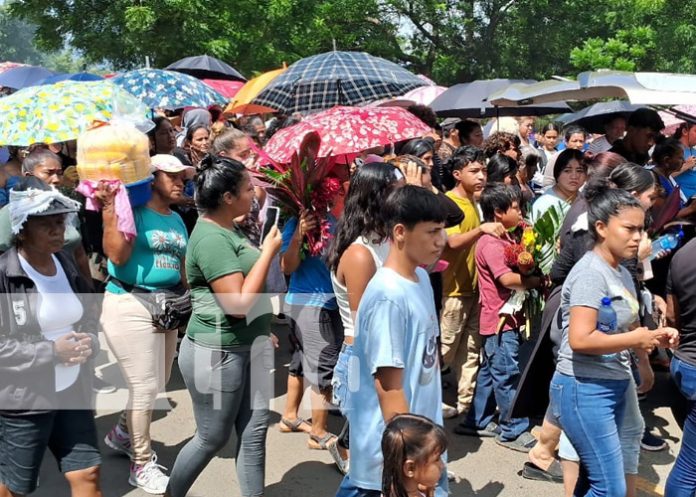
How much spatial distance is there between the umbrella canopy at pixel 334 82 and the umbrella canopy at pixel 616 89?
101 centimetres

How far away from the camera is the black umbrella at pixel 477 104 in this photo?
32.8 feet

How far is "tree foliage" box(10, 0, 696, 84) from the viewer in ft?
60.8

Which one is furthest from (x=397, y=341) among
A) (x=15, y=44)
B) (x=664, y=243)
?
(x=15, y=44)

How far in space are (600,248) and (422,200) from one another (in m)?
1.07

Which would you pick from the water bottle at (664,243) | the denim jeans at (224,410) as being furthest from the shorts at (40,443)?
the water bottle at (664,243)

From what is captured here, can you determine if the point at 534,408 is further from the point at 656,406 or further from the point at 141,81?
the point at 141,81

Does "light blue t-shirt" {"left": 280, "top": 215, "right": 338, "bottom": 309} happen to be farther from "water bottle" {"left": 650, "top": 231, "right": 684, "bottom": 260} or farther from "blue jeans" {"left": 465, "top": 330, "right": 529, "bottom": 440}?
"water bottle" {"left": 650, "top": 231, "right": 684, "bottom": 260}

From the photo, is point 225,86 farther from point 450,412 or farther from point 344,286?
point 344,286

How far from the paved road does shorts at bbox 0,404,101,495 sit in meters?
1.03

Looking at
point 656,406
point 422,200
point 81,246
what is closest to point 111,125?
point 81,246

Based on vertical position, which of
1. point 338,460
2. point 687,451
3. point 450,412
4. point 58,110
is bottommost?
point 450,412

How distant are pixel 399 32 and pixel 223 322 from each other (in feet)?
80.1

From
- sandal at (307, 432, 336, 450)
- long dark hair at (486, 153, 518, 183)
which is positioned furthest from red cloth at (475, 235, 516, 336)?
long dark hair at (486, 153, 518, 183)

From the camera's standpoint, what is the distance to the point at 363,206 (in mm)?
3773
